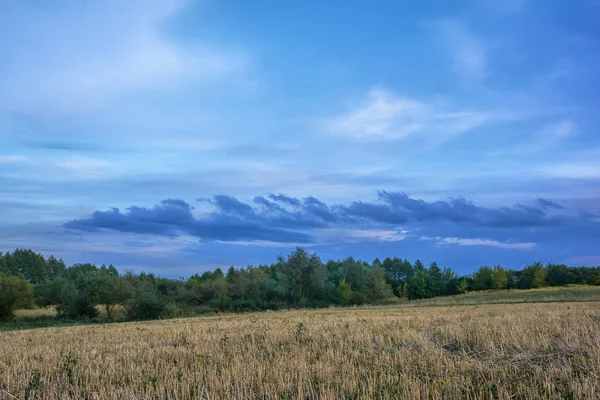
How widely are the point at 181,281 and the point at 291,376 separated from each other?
90.7m

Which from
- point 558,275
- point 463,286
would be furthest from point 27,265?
point 558,275

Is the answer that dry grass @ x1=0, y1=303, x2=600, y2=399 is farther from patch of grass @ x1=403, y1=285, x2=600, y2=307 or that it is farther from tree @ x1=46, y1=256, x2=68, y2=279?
tree @ x1=46, y1=256, x2=68, y2=279

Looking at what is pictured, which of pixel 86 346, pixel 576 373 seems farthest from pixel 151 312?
pixel 576 373

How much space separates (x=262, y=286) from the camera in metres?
90.9

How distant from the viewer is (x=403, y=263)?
149500 millimetres

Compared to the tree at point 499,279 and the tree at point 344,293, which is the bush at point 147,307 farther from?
the tree at point 499,279

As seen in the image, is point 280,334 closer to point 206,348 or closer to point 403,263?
point 206,348

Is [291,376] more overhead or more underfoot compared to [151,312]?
more overhead

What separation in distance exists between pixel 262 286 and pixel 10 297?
44.4 metres

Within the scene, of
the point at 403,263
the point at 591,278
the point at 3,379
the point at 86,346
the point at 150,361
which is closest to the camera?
the point at 3,379

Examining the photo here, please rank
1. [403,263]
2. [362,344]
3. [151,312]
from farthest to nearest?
[403,263] → [151,312] → [362,344]

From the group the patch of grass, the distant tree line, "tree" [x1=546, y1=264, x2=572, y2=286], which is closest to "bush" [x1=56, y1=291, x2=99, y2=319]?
the distant tree line

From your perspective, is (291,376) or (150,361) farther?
(150,361)

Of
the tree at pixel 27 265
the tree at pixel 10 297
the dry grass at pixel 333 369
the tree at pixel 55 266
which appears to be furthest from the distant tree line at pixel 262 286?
the dry grass at pixel 333 369
